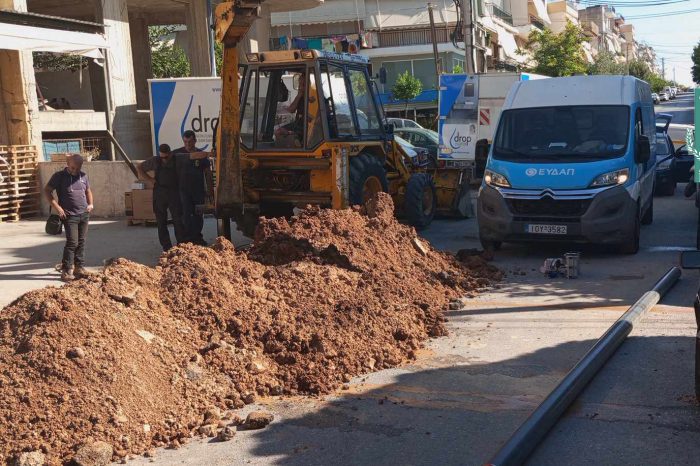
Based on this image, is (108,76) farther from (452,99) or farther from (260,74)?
(260,74)

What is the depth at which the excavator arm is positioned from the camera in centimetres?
1118

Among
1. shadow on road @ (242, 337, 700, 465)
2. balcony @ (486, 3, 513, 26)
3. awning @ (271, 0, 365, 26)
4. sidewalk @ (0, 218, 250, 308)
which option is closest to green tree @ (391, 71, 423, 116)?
awning @ (271, 0, 365, 26)

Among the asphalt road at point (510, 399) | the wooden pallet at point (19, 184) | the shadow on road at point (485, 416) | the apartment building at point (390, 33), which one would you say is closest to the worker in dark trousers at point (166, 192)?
the asphalt road at point (510, 399)

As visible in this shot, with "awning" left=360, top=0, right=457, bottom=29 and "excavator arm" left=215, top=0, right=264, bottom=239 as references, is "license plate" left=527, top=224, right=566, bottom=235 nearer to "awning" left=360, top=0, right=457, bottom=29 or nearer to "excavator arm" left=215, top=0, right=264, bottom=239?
"excavator arm" left=215, top=0, right=264, bottom=239

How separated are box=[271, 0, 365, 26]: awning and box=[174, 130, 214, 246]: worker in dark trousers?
144ft

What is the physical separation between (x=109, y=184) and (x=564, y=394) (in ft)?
49.1

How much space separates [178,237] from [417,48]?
142ft

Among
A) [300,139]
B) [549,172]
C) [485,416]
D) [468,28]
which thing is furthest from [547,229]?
[468,28]

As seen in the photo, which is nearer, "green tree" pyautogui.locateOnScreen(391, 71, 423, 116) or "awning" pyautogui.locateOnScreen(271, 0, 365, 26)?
"green tree" pyautogui.locateOnScreen(391, 71, 423, 116)

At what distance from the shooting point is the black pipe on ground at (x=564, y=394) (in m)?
4.86

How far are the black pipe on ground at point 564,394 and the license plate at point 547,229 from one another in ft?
9.67

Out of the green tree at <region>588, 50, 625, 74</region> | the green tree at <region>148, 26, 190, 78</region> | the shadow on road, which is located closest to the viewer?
the shadow on road

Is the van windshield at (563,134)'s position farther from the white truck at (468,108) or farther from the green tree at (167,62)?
the green tree at (167,62)

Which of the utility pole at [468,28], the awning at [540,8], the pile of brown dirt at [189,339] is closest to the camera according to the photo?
Answer: the pile of brown dirt at [189,339]
